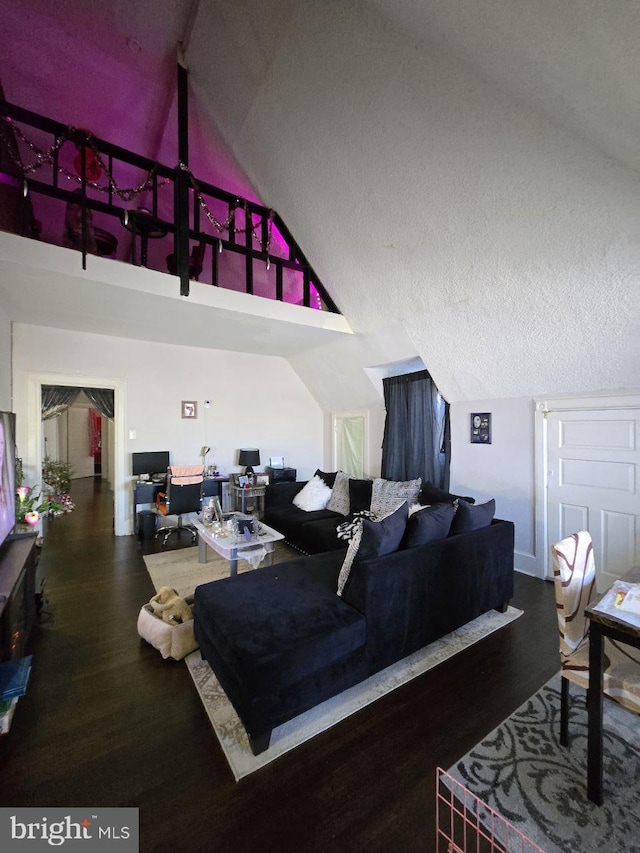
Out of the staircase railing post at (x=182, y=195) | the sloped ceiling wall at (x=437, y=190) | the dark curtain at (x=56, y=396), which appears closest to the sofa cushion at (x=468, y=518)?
the sloped ceiling wall at (x=437, y=190)

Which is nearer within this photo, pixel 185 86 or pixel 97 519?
pixel 185 86

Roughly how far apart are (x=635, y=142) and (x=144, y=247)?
13.2 feet

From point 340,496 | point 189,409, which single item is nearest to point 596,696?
point 340,496

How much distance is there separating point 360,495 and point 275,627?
2674 millimetres

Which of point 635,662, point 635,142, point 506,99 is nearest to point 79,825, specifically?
point 635,662

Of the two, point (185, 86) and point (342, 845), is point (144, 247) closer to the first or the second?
point (185, 86)

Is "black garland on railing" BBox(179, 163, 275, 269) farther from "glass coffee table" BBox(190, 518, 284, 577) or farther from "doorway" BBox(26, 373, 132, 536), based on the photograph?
"glass coffee table" BBox(190, 518, 284, 577)

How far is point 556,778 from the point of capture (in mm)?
1421

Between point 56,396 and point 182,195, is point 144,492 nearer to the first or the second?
point 56,396

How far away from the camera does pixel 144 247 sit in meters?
3.71

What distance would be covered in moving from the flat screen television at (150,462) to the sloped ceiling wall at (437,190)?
3.42 metres

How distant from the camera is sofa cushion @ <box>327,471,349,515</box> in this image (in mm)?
Result: 4438

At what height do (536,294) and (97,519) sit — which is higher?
(536,294)

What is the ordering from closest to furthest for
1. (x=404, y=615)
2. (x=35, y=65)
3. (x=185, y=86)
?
1. (x=404, y=615)
2. (x=35, y=65)
3. (x=185, y=86)
